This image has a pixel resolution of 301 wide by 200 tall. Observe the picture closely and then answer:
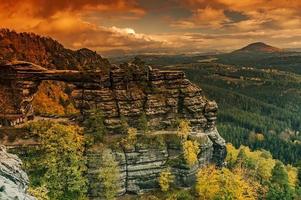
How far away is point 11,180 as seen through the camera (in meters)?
44.0

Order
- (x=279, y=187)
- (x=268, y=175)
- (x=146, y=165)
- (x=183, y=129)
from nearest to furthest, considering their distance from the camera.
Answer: (x=146, y=165)
(x=183, y=129)
(x=279, y=187)
(x=268, y=175)

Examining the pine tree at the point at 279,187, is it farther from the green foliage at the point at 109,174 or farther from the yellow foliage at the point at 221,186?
the green foliage at the point at 109,174

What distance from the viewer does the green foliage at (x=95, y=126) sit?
292ft

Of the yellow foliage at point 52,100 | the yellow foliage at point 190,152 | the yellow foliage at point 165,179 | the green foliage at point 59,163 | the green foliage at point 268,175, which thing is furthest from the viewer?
the yellow foliage at point 52,100

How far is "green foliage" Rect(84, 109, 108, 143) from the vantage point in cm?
8894

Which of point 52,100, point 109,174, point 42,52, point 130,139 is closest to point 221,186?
point 130,139

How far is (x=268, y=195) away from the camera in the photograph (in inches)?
3772

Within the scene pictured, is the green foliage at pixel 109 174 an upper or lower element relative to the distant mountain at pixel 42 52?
Answer: lower

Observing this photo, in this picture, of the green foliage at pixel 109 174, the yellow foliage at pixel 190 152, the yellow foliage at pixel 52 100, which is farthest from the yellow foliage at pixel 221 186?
the yellow foliage at pixel 52 100

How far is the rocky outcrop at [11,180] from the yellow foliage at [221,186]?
43496mm

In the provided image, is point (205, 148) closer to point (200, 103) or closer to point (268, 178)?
point (200, 103)

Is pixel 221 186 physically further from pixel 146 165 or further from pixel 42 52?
pixel 42 52

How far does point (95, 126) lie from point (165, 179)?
1595 centimetres

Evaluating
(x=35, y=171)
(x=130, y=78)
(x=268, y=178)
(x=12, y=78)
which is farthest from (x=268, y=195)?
(x=12, y=78)
